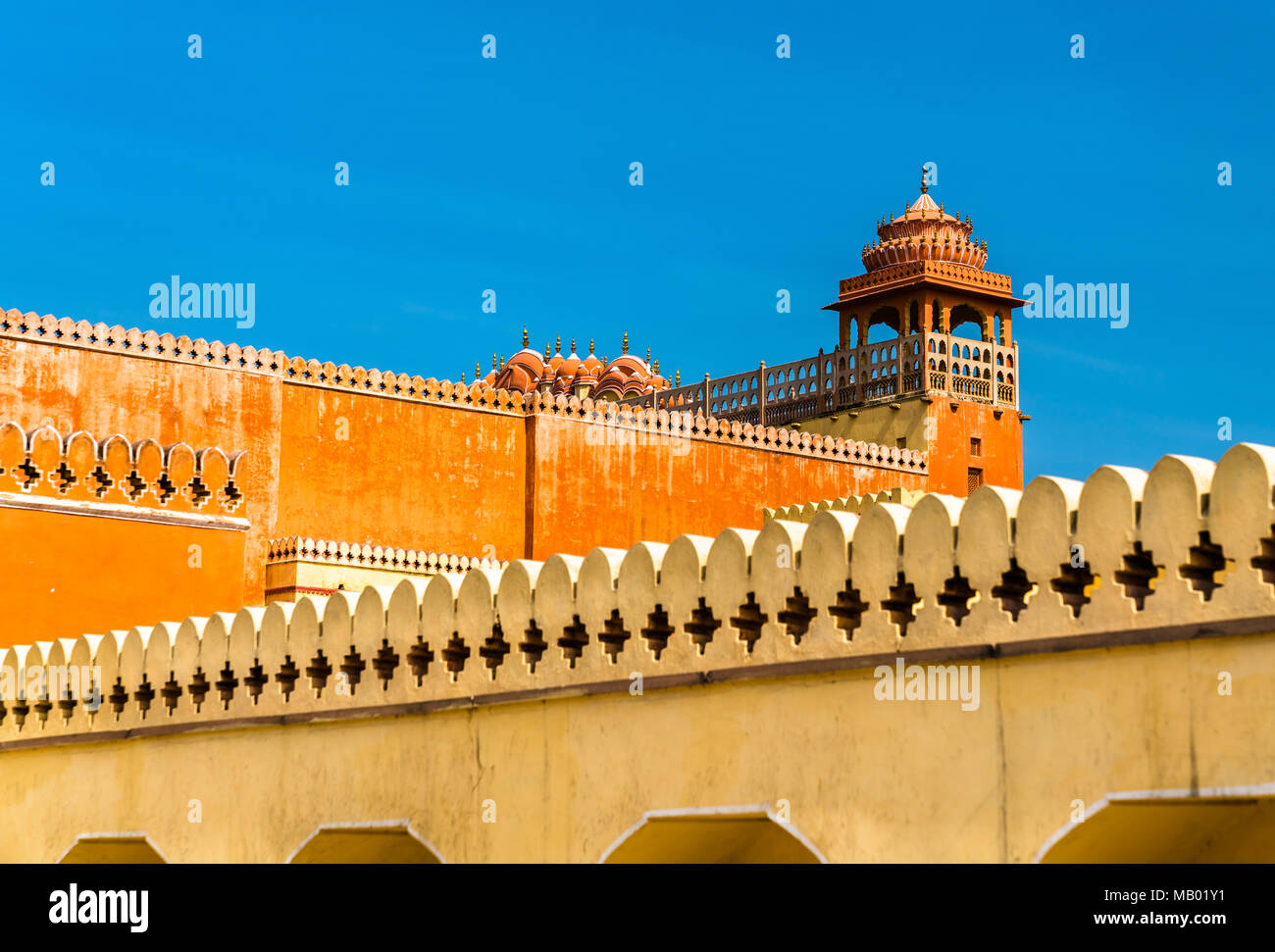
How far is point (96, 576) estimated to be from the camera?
14961 millimetres

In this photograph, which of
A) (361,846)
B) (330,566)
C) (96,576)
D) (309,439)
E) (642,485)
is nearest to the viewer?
(361,846)

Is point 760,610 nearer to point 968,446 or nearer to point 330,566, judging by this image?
Result: point 330,566

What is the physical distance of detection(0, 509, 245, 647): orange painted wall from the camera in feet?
47.7

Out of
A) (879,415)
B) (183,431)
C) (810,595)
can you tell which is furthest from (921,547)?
(879,415)

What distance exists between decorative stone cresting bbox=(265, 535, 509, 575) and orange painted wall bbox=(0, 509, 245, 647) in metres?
1.31

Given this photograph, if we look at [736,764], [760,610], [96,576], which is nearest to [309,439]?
[96,576]

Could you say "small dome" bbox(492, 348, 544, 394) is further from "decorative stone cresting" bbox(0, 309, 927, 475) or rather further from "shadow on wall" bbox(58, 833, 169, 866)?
"shadow on wall" bbox(58, 833, 169, 866)

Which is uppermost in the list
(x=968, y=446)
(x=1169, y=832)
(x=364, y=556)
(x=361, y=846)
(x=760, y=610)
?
(x=968, y=446)

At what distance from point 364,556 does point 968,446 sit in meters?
8.90

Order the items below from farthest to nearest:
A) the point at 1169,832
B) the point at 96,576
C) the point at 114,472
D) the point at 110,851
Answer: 1. the point at 114,472
2. the point at 96,576
3. the point at 110,851
4. the point at 1169,832

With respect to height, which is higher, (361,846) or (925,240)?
(925,240)

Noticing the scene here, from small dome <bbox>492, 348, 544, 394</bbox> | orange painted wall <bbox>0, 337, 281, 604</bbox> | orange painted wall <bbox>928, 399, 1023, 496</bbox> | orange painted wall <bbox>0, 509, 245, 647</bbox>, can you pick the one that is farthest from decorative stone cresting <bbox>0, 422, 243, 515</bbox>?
small dome <bbox>492, 348, 544, 394</bbox>

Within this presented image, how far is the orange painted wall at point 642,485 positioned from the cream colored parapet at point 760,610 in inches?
301

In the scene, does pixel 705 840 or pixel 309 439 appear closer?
pixel 705 840
